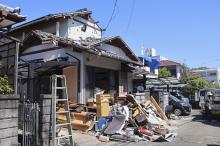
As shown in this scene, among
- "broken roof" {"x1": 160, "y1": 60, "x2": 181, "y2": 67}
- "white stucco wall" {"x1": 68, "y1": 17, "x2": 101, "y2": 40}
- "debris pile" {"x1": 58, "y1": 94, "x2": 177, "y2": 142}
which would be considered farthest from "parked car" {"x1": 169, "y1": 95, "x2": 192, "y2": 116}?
"broken roof" {"x1": 160, "y1": 60, "x2": 181, "y2": 67}

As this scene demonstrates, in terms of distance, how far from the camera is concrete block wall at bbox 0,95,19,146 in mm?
8648

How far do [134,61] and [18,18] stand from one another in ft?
47.2

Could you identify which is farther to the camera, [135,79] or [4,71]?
[135,79]

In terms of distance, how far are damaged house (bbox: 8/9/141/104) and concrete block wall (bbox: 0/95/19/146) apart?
435 cm

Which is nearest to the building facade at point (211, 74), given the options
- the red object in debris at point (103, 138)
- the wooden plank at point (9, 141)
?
the red object in debris at point (103, 138)

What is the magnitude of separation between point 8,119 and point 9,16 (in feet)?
10.6

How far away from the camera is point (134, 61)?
23.6 m

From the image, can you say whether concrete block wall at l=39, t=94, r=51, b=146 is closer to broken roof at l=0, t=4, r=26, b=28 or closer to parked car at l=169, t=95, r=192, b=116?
broken roof at l=0, t=4, r=26, b=28

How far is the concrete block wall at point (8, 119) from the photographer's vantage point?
28.4 feet

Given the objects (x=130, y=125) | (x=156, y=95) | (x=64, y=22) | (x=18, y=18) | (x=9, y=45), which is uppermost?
(x=64, y=22)

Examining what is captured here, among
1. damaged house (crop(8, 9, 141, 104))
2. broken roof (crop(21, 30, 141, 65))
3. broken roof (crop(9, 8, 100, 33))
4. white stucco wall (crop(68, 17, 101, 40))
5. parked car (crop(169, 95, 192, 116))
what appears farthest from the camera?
parked car (crop(169, 95, 192, 116))

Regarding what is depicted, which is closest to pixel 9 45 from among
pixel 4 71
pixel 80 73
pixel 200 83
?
pixel 4 71

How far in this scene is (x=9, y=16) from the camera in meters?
9.90

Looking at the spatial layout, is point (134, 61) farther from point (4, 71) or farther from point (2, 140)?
point (2, 140)
